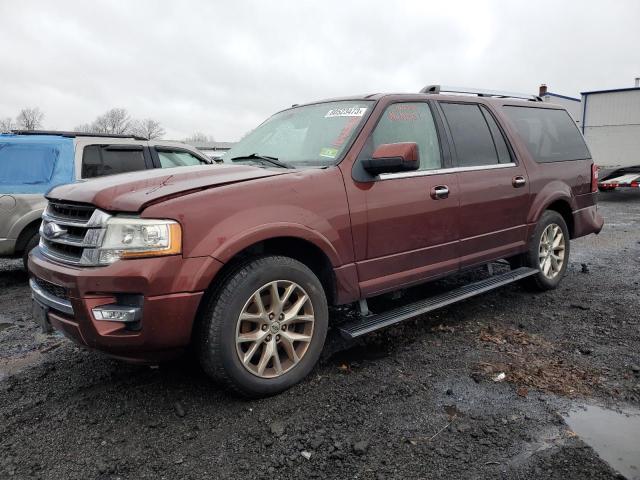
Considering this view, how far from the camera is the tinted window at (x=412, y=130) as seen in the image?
355 centimetres

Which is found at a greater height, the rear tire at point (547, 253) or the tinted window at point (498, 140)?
the tinted window at point (498, 140)

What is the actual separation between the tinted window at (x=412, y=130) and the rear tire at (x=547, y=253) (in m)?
1.59

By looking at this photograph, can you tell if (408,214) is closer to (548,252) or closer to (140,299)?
(140,299)

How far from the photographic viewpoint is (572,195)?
5035mm

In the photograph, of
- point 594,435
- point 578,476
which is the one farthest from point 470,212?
point 578,476

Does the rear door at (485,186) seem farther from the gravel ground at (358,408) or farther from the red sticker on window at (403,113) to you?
the gravel ground at (358,408)

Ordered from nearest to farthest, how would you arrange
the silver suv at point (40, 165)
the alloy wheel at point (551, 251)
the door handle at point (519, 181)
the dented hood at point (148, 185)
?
the dented hood at point (148, 185), the door handle at point (519, 181), the alloy wheel at point (551, 251), the silver suv at point (40, 165)

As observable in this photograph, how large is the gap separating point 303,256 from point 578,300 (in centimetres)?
304

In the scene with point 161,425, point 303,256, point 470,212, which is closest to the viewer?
point 161,425

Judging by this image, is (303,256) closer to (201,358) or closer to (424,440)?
(201,358)

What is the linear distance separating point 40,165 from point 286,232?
4.51 m

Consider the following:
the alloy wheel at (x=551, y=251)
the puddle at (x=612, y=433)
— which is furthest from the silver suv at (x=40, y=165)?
the puddle at (x=612, y=433)

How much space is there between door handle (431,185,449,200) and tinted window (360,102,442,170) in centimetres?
17

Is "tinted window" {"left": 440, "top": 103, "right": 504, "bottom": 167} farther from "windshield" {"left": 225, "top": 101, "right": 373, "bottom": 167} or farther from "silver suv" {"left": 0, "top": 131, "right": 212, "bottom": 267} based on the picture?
"silver suv" {"left": 0, "top": 131, "right": 212, "bottom": 267}
